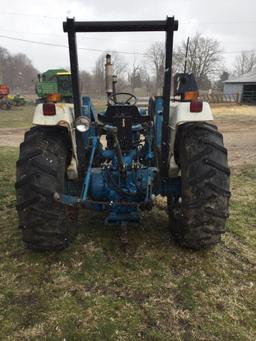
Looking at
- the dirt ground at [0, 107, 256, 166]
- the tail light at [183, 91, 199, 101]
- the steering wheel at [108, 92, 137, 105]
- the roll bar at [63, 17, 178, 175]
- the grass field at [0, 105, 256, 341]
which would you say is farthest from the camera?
the dirt ground at [0, 107, 256, 166]

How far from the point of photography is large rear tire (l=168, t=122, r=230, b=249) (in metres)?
3.50

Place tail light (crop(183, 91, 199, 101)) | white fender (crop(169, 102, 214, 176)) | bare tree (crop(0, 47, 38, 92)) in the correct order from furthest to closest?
bare tree (crop(0, 47, 38, 92)) → tail light (crop(183, 91, 199, 101)) → white fender (crop(169, 102, 214, 176))

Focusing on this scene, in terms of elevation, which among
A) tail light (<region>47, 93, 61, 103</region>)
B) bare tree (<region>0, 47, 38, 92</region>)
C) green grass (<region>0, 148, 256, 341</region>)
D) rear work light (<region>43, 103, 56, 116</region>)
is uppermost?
tail light (<region>47, 93, 61, 103</region>)

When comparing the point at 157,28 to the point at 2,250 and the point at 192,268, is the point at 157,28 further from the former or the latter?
the point at 2,250

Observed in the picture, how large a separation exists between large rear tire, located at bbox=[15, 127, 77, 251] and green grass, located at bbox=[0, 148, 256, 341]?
271mm

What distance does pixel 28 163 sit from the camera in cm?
350

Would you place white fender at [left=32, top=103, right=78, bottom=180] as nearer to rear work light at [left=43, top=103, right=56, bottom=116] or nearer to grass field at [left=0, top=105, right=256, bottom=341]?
rear work light at [left=43, top=103, right=56, bottom=116]

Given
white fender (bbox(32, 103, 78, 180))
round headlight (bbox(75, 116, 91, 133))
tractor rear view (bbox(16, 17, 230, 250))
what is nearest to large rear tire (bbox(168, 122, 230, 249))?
tractor rear view (bbox(16, 17, 230, 250))

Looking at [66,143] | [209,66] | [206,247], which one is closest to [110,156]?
[66,143]

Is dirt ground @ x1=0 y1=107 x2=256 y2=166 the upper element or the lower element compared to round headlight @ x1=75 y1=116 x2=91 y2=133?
lower

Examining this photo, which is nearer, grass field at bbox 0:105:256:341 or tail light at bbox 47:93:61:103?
grass field at bbox 0:105:256:341

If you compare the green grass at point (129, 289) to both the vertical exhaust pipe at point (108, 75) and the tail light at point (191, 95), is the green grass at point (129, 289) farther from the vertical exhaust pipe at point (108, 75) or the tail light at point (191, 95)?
the vertical exhaust pipe at point (108, 75)

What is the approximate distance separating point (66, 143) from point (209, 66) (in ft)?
219

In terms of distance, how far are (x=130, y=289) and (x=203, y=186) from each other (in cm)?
111
